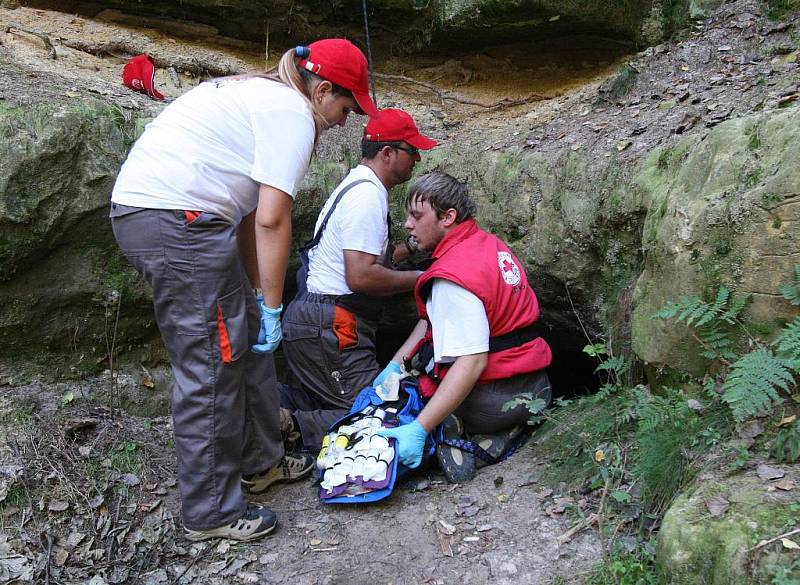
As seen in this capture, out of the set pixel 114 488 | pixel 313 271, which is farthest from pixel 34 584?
pixel 313 271

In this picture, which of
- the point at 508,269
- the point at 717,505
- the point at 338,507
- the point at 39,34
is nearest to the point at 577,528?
the point at 717,505

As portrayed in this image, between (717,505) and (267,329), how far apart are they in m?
1.98

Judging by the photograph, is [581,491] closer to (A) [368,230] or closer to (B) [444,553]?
(B) [444,553]

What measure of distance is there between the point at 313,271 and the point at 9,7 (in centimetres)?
412

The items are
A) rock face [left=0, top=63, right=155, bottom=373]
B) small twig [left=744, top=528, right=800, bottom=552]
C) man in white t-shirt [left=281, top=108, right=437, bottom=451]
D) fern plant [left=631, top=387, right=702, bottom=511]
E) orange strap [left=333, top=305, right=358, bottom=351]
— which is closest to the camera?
small twig [left=744, top=528, right=800, bottom=552]

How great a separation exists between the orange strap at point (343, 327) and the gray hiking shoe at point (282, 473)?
0.71m

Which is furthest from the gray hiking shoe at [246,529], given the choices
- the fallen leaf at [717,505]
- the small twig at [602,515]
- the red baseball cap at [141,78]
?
the red baseball cap at [141,78]

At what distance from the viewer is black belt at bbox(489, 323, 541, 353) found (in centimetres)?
367

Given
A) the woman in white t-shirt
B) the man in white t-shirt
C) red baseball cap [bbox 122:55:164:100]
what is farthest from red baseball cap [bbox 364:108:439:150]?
red baseball cap [bbox 122:55:164:100]

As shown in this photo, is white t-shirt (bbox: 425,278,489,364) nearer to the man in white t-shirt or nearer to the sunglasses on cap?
the man in white t-shirt

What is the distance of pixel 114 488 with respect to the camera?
3482 mm

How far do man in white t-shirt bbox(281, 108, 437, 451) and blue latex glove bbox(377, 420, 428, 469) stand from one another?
29.9 inches

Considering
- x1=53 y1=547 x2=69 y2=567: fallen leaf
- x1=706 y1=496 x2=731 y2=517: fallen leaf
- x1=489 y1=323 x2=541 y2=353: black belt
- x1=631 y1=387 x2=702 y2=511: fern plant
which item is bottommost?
x1=53 y1=547 x2=69 y2=567: fallen leaf

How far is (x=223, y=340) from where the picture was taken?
296 cm
